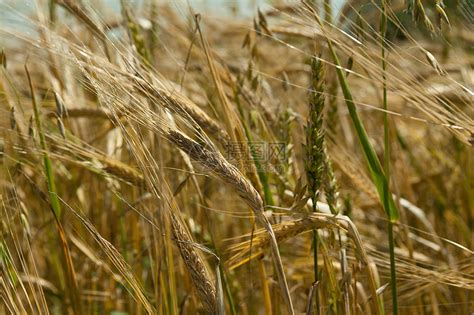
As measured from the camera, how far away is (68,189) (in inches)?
72.9

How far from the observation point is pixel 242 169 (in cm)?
97

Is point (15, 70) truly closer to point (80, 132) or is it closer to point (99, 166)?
point (80, 132)

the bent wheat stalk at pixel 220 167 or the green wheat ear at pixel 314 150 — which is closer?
the bent wheat stalk at pixel 220 167

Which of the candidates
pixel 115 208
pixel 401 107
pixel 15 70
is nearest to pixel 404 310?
pixel 401 107

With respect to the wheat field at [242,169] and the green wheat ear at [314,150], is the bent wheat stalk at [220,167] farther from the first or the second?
the green wheat ear at [314,150]

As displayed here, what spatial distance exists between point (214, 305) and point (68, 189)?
3.58ft

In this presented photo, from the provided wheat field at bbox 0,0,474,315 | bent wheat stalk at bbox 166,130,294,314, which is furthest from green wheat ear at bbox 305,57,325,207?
bent wheat stalk at bbox 166,130,294,314

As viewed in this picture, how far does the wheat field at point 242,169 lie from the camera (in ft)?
2.79

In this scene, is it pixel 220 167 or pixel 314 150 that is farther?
pixel 314 150

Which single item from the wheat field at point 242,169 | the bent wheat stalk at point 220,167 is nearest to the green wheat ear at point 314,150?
the wheat field at point 242,169

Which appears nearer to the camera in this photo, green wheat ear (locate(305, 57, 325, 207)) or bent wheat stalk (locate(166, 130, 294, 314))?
bent wheat stalk (locate(166, 130, 294, 314))

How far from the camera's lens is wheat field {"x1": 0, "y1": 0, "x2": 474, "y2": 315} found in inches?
33.5

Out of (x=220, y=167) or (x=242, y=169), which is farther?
(x=242, y=169)

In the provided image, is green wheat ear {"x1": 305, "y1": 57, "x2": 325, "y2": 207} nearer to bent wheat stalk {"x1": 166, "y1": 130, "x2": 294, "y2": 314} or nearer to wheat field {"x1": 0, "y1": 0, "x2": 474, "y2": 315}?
wheat field {"x1": 0, "y1": 0, "x2": 474, "y2": 315}
